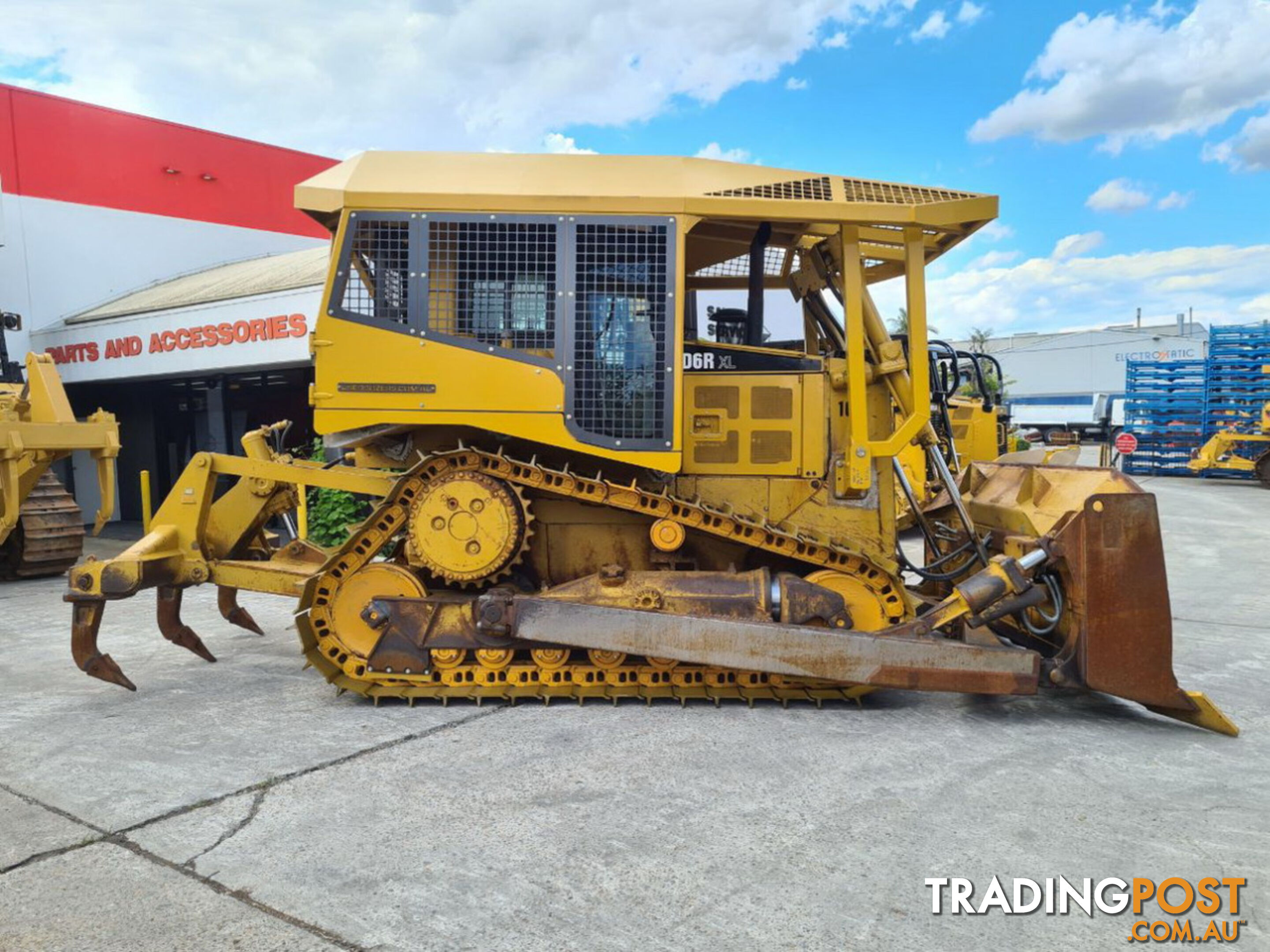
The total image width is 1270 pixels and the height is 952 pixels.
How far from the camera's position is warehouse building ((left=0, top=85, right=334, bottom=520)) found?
1483cm

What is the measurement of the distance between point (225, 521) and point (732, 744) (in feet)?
11.8

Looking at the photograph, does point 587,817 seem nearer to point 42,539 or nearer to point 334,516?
point 334,516

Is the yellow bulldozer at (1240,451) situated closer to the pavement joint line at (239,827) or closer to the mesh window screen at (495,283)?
the mesh window screen at (495,283)

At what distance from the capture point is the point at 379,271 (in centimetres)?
494

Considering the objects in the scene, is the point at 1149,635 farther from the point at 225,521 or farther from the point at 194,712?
the point at 225,521

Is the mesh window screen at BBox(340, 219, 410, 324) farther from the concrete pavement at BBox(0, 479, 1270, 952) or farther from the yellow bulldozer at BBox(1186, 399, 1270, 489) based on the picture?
the yellow bulldozer at BBox(1186, 399, 1270, 489)

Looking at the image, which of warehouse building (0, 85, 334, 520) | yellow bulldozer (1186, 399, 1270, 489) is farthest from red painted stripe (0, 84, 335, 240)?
yellow bulldozer (1186, 399, 1270, 489)

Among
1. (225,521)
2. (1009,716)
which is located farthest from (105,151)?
(1009,716)

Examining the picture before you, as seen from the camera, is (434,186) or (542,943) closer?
(542,943)

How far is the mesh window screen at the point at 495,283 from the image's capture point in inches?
193

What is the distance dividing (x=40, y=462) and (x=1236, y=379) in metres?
25.5

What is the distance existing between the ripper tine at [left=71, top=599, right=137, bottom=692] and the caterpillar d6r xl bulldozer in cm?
2

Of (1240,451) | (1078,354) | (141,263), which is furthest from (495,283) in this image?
(1078,354)

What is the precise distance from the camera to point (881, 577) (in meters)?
4.89
